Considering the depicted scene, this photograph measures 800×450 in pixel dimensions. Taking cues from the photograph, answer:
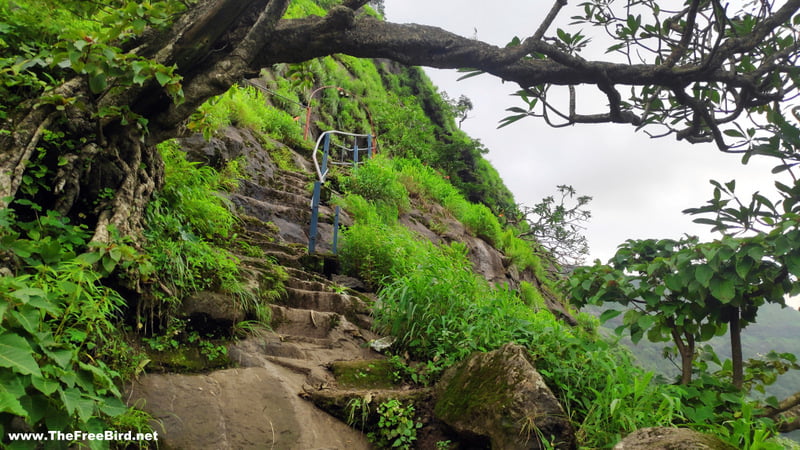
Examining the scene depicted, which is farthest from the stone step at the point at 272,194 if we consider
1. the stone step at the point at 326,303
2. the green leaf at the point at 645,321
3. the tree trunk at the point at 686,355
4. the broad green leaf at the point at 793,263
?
the broad green leaf at the point at 793,263

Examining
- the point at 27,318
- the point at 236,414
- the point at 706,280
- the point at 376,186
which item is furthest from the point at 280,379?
the point at 376,186

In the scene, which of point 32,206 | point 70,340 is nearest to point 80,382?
point 70,340

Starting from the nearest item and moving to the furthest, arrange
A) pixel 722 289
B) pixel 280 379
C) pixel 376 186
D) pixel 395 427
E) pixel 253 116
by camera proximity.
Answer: pixel 722 289
pixel 395 427
pixel 280 379
pixel 253 116
pixel 376 186

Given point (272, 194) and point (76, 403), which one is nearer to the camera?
point (76, 403)

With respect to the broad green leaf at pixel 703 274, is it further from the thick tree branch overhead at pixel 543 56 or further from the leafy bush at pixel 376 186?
the leafy bush at pixel 376 186

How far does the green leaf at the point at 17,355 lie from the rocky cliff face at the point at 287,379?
944mm

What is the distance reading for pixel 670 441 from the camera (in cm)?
179

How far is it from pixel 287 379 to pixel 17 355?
5.77 feet

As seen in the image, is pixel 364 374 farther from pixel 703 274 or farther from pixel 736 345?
pixel 736 345

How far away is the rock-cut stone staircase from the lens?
8.02ft

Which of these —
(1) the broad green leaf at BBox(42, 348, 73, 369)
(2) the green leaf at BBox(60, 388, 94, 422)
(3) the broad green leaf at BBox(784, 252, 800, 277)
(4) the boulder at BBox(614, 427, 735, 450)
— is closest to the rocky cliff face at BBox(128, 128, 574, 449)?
(4) the boulder at BBox(614, 427, 735, 450)

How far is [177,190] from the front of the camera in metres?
3.85

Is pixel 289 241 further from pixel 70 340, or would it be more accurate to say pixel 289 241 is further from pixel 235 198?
pixel 70 340

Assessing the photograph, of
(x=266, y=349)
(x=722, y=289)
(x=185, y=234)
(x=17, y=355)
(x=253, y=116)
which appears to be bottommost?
(x=266, y=349)
